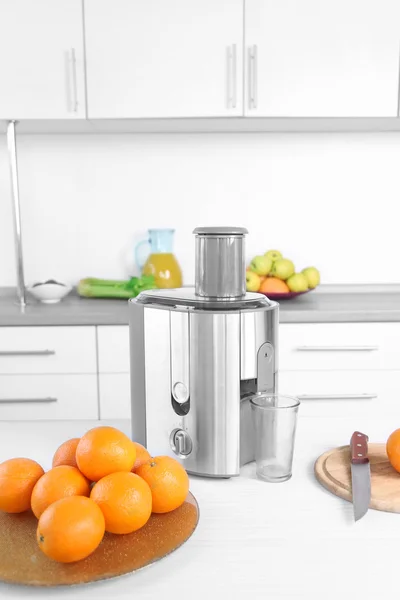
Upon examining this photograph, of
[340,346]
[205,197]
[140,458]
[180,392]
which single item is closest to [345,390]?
[340,346]

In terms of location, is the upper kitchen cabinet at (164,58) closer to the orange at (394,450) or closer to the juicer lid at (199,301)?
the juicer lid at (199,301)

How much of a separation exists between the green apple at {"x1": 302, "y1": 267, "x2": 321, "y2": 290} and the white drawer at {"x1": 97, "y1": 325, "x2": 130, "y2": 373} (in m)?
0.82

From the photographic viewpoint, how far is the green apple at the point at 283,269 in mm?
2621

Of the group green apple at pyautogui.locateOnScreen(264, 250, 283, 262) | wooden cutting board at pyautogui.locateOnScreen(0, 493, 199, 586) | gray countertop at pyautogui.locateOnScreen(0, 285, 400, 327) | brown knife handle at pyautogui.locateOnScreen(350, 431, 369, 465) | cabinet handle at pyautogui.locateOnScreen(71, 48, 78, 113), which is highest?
cabinet handle at pyautogui.locateOnScreen(71, 48, 78, 113)

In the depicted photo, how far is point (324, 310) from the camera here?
236 cm

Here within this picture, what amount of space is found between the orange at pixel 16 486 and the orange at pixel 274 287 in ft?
6.12

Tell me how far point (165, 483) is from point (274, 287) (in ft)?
6.11

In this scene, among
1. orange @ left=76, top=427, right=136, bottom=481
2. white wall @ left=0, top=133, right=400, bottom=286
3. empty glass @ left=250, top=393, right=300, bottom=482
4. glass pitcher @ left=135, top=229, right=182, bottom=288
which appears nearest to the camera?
orange @ left=76, top=427, right=136, bottom=481

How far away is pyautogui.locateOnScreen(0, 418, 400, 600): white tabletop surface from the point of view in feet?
2.14

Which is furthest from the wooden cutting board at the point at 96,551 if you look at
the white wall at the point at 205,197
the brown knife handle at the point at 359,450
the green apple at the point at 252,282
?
the white wall at the point at 205,197

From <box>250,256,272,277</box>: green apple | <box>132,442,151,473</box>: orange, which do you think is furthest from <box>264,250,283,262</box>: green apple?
<box>132,442,151,473</box>: orange

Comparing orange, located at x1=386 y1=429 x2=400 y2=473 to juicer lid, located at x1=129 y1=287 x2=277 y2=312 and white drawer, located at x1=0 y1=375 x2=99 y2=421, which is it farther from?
white drawer, located at x1=0 y1=375 x2=99 y2=421

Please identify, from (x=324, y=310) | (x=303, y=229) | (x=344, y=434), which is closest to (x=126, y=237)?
(x=303, y=229)

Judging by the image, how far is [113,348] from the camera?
2350 millimetres
